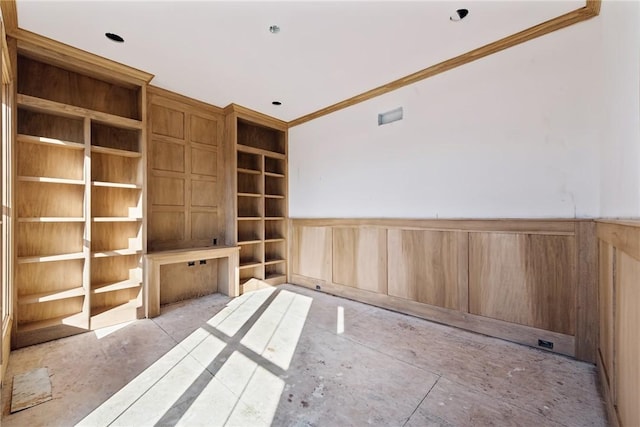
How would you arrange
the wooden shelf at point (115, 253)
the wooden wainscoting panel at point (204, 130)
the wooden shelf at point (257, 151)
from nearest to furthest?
the wooden shelf at point (115, 253) → the wooden wainscoting panel at point (204, 130) → the wooden shelf at point (257, 151)

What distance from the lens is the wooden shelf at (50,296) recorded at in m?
2.49

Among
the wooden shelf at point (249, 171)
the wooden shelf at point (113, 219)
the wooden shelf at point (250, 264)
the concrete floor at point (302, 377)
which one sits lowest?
the concrete floor at point (302, 377)

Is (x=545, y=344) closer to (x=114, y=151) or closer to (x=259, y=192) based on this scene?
(x=259, y=192)

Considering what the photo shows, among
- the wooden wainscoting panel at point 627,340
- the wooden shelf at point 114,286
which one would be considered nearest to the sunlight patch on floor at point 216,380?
the wooden shelf at point 114,286

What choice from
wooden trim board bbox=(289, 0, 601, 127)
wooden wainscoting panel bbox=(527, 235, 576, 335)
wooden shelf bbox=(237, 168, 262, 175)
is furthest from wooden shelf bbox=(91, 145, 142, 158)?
wooden wainscoting panel bbox=(527, 235, 576, 335)

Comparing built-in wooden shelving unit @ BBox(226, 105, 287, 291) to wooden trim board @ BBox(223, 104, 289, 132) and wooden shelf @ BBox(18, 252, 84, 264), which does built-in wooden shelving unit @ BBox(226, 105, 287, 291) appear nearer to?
wooden trim board @ BBox(223, 104, 289, 132)

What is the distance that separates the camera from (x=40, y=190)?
2.73 metres

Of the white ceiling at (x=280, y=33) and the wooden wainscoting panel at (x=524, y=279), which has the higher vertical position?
the white ceiling at (x=280, y=33)

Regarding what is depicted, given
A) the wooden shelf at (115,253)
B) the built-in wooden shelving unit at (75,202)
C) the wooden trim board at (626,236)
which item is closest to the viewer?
the wooden trim board at (626,236)

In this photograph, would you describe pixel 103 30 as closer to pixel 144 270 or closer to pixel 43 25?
pixel 43 25

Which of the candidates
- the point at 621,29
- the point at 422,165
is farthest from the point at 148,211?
the point at 621,29

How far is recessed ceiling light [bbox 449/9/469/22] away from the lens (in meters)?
2.22

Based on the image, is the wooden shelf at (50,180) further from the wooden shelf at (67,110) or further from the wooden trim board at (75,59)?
the wooden trim board at (75,59)

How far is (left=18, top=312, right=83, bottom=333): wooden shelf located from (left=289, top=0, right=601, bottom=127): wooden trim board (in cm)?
413
